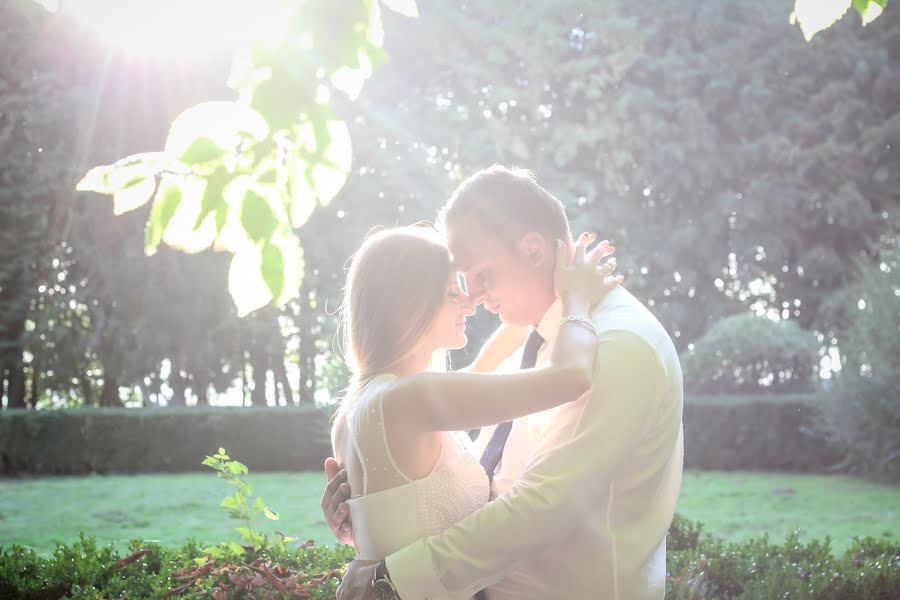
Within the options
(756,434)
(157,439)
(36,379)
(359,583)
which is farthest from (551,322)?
(36,379)

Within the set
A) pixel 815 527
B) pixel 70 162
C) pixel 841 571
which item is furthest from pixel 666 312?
pixel 841 571

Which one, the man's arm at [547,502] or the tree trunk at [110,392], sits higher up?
the tree trunk at [110,392]

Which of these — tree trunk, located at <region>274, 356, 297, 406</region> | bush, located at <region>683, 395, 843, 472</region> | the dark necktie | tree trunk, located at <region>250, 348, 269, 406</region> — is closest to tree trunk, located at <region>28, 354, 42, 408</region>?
tree trunk, located at <region>250, 348, 269, 406</region>

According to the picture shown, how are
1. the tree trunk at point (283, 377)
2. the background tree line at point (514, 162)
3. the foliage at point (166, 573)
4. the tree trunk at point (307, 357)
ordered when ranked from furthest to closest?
the tree trunk at point (283, 377)
the tree trunk at point (307, 357)
the background tree line at point (514, 162)
the foliage at point (166, 573)

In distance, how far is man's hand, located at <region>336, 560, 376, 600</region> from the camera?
259cm

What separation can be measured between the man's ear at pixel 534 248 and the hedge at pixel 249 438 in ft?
43.5

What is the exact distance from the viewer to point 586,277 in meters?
2.88

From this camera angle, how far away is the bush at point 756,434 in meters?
15.8

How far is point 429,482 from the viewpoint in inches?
104

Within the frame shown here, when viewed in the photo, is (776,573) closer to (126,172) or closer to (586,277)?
(586,277)

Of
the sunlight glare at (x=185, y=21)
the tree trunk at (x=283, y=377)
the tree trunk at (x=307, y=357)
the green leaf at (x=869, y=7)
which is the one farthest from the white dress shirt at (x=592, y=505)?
the tree trunk at (x=283, y=377)

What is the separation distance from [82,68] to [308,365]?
9.02m

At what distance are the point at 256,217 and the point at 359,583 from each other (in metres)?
1.13

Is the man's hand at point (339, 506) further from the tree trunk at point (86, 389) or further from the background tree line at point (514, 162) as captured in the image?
the tree trunk at point (86, 389)
